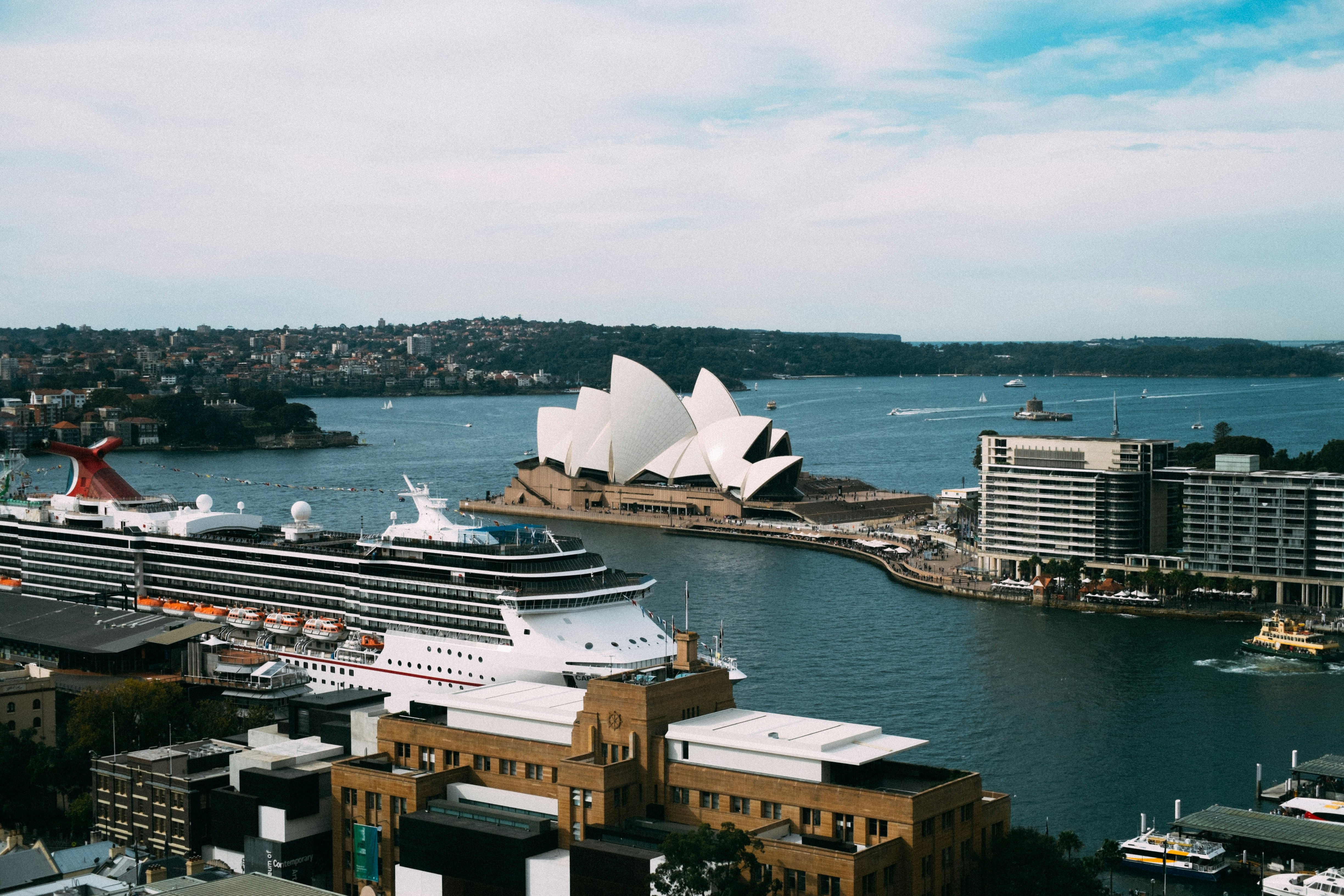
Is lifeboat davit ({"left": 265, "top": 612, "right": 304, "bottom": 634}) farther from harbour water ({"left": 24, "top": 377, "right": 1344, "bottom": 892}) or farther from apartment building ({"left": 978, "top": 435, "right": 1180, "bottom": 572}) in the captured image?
apartment building ({"left": 978, "top": 435, "right": 1180, "bottom": 572})

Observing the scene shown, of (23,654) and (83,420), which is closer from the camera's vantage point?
(23,654)

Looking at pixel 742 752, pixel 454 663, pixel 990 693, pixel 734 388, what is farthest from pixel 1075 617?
pixel 734 388

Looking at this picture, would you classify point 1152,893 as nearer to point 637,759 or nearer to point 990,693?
point 637,759

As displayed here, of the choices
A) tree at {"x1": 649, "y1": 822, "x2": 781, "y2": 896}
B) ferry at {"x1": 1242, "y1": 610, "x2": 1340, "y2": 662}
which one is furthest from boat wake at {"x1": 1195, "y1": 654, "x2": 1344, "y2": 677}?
tree at {"x1": 649, "y1": 822, "x2": 781, "y2": 896}

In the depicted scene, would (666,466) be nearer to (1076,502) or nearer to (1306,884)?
(1076,502)

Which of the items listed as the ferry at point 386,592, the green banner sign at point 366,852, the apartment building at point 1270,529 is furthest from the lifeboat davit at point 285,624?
the apartment building at point 1270,529

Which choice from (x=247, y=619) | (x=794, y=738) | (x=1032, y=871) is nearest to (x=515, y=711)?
(x=794, y=738)
